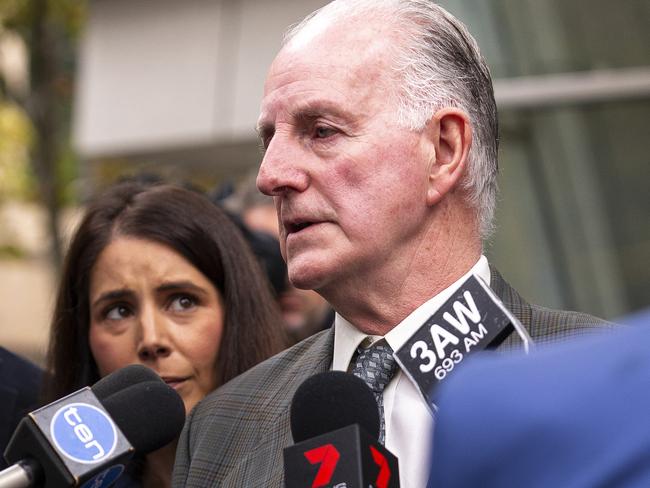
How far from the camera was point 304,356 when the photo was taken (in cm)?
332

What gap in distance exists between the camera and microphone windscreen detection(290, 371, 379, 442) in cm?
253

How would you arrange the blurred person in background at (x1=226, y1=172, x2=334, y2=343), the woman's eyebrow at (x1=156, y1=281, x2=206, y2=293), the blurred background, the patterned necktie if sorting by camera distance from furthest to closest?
the blurred background
the blurred person in background at (x1=226, y1=172, x2=334, y2=343)
the woman's eyebrow at (x1=156, y1=281, x2=206, y2=293)
the patterned necktie

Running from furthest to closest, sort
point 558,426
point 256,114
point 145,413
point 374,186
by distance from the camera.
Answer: point 256,114 → point 374,186 → point 145,413 → point 558,426

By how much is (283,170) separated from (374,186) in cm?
21

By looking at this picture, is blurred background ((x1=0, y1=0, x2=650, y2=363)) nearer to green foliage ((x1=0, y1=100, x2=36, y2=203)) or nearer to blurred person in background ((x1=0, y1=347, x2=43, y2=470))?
green foliage ((x1=0, y1=100, x2=36, y2=203))

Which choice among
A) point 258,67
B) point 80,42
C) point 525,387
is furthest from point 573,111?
point 525,387

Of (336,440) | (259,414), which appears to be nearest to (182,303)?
(259,414)

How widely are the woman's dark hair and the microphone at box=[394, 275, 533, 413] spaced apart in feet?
4.08

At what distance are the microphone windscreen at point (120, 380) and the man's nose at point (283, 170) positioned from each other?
50 cm

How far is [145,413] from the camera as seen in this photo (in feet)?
8.94

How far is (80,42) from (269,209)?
10236mm

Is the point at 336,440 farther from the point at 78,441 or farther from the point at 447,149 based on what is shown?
the point at 447,149

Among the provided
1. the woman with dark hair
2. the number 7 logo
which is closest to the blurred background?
the woman with dark hair

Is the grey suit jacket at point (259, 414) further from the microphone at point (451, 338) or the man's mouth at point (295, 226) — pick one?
the man's mouth at point (295, 226)
